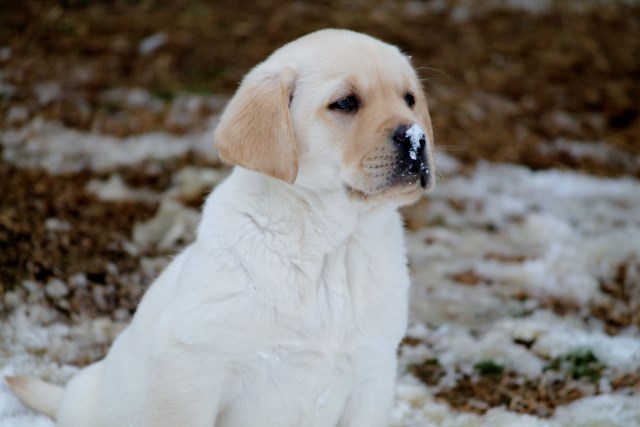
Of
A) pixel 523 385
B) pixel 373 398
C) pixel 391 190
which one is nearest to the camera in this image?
pixel 391 190

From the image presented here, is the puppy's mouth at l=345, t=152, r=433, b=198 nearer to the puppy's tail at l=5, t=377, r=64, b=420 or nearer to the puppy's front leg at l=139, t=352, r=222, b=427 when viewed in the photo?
the puppy's front leg at l=139, t=352, r=222, b=427

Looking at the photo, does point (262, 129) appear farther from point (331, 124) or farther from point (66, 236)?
Result: point (66, 236)

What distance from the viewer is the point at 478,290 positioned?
5172 mm

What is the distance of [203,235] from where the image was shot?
300cm

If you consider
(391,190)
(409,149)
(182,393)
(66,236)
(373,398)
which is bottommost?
(66,236)

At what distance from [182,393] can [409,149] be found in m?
1.11

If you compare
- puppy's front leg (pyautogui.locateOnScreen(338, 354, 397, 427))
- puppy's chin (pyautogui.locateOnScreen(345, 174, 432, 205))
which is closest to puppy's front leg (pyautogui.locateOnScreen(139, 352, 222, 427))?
puppy's front leg (pyautogui.locateOnScreen(338, 354, 397, 427))

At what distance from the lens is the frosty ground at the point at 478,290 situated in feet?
12.8

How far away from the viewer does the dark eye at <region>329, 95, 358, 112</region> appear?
3004 mm

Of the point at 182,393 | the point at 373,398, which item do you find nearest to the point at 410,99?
the point at 373,398

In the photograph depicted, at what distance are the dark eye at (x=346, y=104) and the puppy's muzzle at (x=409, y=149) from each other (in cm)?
21

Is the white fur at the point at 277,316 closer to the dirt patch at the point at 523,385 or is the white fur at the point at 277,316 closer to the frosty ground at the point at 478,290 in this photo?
the frosty ground at the point at 478,290

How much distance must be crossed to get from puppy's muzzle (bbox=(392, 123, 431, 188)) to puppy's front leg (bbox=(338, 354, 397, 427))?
670 mm

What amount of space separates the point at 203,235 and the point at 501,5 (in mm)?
7396
